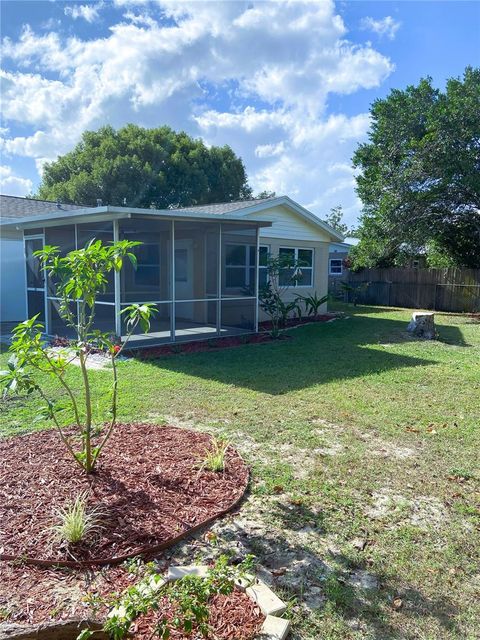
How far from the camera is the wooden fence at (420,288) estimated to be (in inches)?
704

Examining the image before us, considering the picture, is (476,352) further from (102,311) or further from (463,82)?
(463,82)

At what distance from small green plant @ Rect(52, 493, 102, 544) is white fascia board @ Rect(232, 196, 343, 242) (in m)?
10.2

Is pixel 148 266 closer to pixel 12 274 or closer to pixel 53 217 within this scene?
pixel 53 217

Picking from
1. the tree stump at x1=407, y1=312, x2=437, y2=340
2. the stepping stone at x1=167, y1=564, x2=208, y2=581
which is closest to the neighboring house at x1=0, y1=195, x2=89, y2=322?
the tree stump at x1=407, y1=312, x2=437, y2=340

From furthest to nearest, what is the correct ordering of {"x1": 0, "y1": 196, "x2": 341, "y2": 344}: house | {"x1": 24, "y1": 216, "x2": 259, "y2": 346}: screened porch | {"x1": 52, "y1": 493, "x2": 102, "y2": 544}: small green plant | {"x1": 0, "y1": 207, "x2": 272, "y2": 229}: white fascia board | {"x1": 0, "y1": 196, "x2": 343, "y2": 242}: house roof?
{"x1": 24, "y1": 216, "x2": 259, "y2": 346}: screened porch → {"x1": 0, "y1": 196, "x2": 341, "y2": 344}: house → {"x1": 0, "y1": 196, "x2": 343, "y2": 242}: house roof → {"x1": 0, "y1": 207, "x2": 272, "y2": 229}: white fascia board → {"x1": 52, "y1": 493, "x2": 102, "y2": 544}: small green plant

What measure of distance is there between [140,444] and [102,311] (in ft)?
25.4

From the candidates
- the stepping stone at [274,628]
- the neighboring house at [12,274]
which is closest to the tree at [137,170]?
the neighboring house at [12,274]

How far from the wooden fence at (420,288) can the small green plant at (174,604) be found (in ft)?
59.5

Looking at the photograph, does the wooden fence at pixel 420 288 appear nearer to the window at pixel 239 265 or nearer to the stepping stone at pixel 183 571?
the window at pixel 239 265

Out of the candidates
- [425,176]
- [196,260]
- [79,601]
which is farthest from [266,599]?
[425,176]

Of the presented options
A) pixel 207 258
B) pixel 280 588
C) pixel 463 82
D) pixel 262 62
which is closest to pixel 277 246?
pixel 207 258

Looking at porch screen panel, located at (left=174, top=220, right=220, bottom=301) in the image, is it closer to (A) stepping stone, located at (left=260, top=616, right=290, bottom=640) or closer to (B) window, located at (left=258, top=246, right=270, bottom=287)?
(B) window, located at (left=258, top=246, right=270, bottom=287)

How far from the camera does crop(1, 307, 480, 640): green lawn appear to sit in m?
2.33

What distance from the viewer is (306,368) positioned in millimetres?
7777
